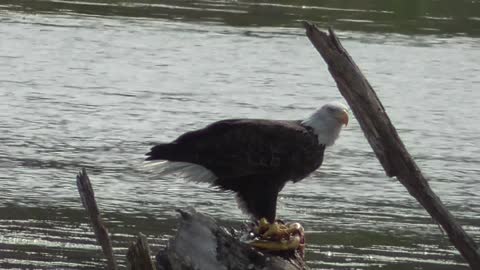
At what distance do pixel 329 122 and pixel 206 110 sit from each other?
7.23 m

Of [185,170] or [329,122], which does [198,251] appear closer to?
[185,170]

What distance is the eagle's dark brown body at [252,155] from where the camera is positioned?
6754 mm

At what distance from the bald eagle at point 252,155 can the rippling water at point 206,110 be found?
2.18 ft

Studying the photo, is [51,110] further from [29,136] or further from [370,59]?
[370,59]

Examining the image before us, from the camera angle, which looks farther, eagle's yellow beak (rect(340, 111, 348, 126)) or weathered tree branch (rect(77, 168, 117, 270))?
eagle's yellow beak (rect(340, 111, 348, 126))

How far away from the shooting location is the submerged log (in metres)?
5.30

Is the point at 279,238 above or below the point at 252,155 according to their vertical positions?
below

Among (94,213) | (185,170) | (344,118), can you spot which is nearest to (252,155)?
(185,170)

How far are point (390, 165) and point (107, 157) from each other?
673 cm

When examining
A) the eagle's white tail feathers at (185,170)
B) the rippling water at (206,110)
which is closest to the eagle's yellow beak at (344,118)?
the eagle's white tail feathers at (185,170)

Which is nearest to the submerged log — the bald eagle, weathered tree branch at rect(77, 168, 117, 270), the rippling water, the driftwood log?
the driftwood log

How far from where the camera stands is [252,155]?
6.80m

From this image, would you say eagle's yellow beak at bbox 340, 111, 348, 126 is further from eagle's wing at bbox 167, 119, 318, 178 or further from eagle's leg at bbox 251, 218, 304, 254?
eagle's leg at bbox 251, 218, 304, 254

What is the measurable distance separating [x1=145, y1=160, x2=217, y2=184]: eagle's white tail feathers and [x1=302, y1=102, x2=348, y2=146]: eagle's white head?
637mm
